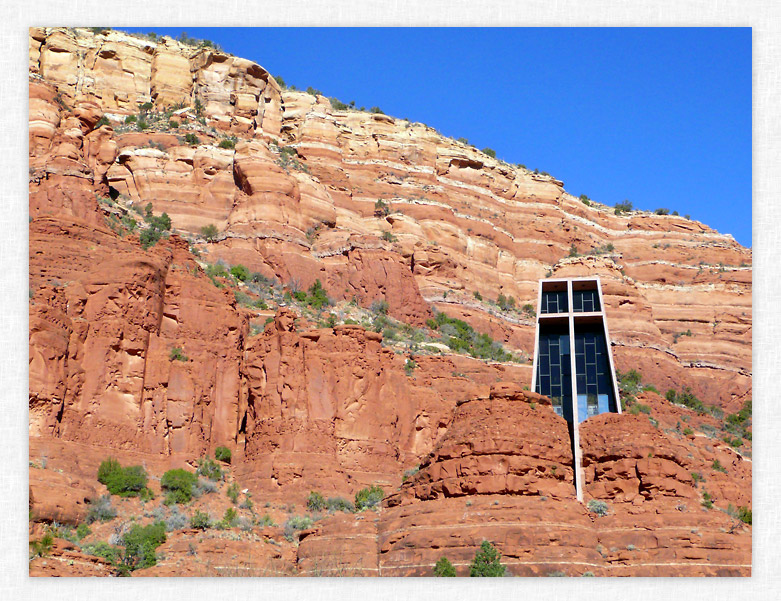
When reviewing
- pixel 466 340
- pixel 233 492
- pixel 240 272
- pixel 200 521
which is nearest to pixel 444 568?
pixel 200 521

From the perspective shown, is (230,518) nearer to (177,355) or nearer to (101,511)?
(101,511)

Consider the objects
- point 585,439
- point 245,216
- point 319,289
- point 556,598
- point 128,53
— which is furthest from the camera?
point 128,53

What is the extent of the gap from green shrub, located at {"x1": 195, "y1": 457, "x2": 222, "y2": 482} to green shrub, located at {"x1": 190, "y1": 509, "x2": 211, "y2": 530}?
407cm

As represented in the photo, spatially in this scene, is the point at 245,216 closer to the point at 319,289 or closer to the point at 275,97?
the point at 319,289

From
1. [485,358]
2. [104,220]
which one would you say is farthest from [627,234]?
[104,220]

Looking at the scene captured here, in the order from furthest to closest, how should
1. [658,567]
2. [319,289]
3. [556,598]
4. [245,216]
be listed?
[245,216] → [319,289] → [658,567] → [556,598]

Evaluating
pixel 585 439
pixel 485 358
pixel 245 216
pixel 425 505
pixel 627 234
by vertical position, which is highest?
pixel 627 234

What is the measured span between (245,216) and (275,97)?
Answer: 21196 mm

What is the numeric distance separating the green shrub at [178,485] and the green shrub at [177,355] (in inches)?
203

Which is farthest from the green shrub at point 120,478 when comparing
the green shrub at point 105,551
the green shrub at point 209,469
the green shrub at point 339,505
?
the green shrub at point 339,505

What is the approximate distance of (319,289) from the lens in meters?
68.1

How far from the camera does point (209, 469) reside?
160 feet

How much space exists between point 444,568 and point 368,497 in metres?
12.1

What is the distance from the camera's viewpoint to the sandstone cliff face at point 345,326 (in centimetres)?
4050
